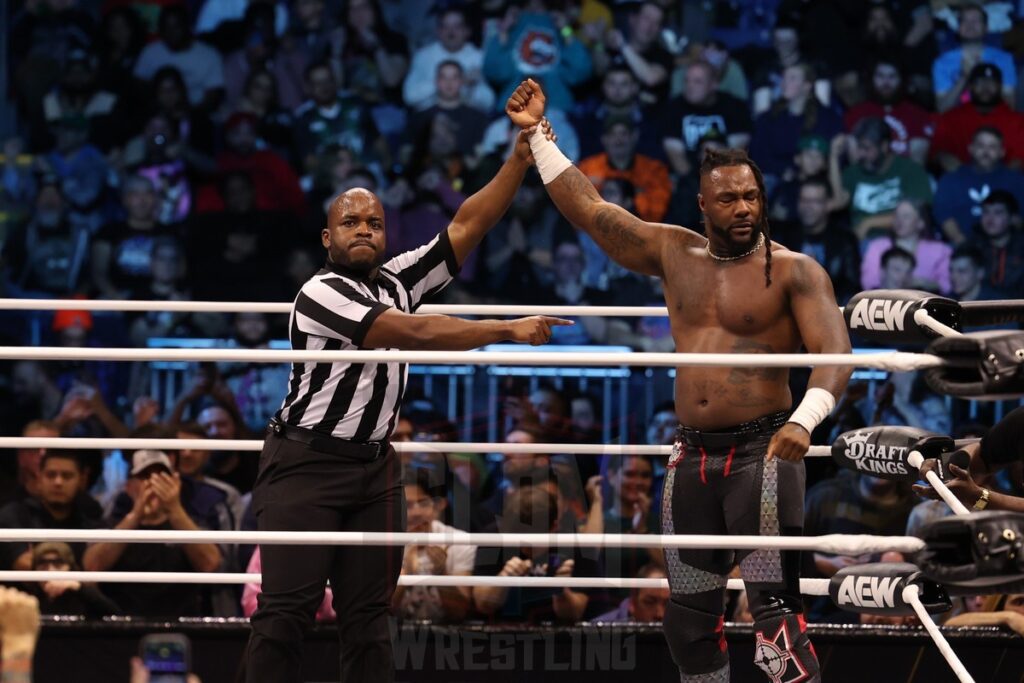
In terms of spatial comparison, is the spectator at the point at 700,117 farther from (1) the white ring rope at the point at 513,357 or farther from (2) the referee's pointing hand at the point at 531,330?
(1) the white ring rope at the point at 513,357

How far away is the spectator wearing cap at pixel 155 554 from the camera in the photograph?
3.94 meters

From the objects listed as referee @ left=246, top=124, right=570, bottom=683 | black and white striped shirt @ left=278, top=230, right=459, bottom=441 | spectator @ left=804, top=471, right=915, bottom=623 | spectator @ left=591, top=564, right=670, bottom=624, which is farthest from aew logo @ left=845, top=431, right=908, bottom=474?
spectator @ left=804, top=471, right=915, bottom=623

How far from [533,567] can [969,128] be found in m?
3.10

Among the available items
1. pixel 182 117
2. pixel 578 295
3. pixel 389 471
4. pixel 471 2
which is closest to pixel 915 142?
pixel 578 295

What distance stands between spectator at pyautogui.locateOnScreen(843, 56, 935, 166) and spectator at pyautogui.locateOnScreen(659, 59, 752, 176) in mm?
481

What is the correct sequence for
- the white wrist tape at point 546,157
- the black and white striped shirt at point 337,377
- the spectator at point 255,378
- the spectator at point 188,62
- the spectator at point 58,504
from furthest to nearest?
the spectator at point 188,62, the spectator at point 255,378, the spectator at point 58,504, the white wrist tape at point 546,157, the black and white striped shirt at point 337,377

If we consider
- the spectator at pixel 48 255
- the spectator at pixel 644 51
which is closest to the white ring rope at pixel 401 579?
the spectator at pixel 48 255

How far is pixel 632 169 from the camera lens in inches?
220

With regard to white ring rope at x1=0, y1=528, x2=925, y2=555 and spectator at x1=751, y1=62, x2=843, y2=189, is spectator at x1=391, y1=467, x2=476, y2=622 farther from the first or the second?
spectator at x1=751, y1=62, x2=843, y2=189

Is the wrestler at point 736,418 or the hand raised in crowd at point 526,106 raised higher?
the hand raised in crowd at point 526,106

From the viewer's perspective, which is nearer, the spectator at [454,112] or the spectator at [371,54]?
→ the spectator at [454,112]

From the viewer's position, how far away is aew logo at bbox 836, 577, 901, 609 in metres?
2.40

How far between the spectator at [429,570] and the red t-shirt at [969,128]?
9.88ft

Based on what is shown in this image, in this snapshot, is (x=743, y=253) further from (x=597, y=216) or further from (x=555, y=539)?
(x=555, y=539)
